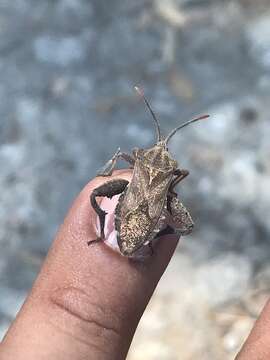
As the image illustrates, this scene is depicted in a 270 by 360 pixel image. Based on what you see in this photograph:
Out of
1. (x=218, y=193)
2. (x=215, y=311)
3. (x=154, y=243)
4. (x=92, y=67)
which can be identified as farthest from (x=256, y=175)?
(x=154, y=243)

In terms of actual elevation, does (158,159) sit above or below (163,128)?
below

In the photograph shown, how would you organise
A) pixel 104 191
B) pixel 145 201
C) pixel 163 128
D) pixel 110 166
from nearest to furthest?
pixel 104 191
pixel 145 201
pixel 110 166
pixel 163 128

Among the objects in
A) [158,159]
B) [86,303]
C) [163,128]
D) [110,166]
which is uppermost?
[163,128]

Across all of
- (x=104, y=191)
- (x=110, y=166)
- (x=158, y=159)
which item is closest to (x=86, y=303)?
(x=104, y=191)

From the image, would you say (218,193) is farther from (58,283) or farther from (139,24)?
(58,283)

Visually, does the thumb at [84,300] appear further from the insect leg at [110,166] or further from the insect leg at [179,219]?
the insect leg at [110,166]

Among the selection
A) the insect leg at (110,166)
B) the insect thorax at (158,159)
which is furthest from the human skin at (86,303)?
the insect thorax at (158,159)

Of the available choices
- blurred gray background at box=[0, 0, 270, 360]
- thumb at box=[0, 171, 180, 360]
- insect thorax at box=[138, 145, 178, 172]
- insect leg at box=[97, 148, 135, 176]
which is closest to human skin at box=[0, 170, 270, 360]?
thumb at box=[0, 171, 180, 360]

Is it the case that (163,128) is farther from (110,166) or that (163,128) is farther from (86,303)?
(86,303)
